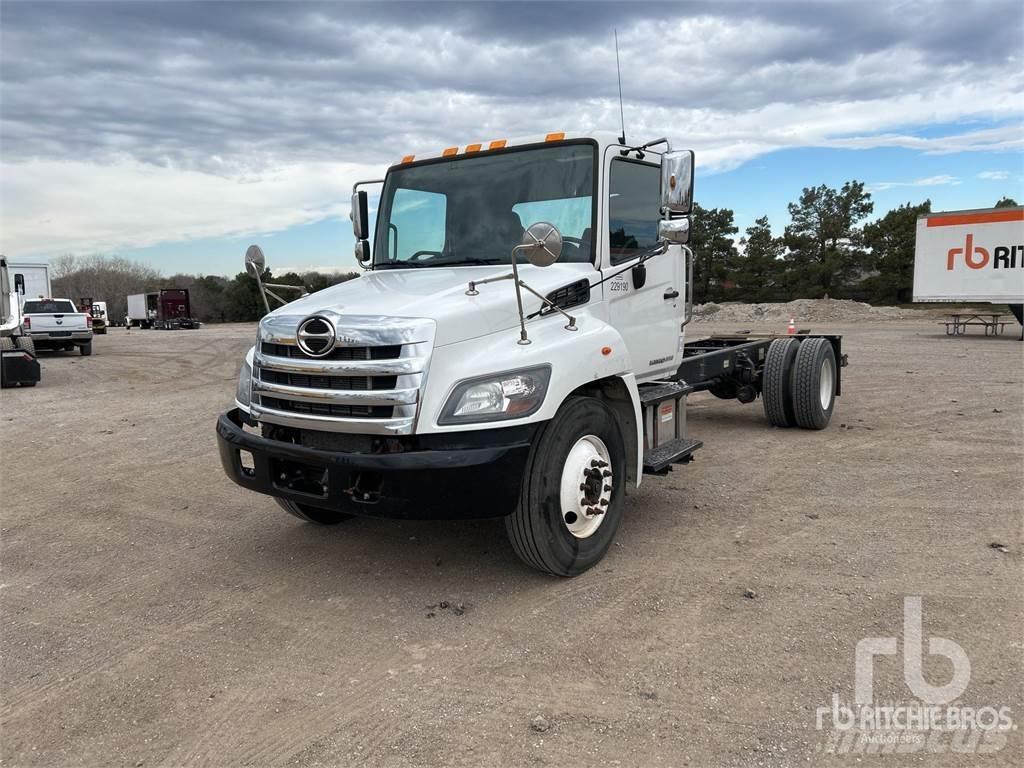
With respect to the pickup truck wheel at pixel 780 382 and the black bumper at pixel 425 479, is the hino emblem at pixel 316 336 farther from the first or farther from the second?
the pickup truck wheel at pixel 780 382

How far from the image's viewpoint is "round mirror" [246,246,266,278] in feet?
15.6

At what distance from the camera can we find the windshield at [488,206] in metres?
4.77

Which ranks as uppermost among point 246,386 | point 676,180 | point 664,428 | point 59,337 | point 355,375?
point 676,180

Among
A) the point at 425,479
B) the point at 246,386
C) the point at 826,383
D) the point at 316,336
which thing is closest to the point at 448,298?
the point at 316,336

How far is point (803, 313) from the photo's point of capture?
123 ft

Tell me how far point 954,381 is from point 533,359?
10.7m

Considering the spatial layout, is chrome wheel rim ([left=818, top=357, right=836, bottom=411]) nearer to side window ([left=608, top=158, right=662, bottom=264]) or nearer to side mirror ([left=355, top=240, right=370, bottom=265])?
side window ([left=608, top=158, right=662, bottom=264])

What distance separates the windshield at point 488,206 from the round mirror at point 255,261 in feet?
2.98

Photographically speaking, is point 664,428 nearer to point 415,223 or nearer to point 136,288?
point 415,223

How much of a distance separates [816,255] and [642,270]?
4629 cm

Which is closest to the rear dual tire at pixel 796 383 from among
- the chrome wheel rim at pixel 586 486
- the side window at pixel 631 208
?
the side window at pixel 631 208

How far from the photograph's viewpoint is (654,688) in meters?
3.10

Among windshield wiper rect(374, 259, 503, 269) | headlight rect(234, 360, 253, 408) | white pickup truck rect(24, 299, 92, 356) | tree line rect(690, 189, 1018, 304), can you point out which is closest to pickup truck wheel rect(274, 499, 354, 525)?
headlight rect(234, 360, 253, 408)

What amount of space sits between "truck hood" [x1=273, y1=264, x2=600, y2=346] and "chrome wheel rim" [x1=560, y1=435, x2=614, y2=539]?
811mm
